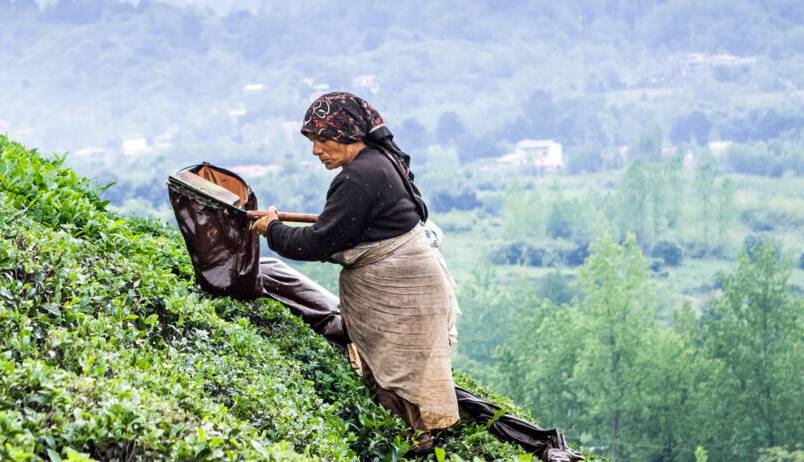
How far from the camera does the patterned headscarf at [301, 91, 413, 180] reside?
16.8 feet

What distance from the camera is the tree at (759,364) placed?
116ft

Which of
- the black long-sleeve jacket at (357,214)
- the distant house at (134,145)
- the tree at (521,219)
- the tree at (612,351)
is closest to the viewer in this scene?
the black long-sleeve jacket at (357,214)

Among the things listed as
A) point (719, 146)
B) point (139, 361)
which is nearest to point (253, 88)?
point (719, 146)

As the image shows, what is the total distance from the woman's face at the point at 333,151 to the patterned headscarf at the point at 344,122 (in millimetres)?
33

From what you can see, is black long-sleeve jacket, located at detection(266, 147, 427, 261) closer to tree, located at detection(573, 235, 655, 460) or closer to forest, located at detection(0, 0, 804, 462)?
forest, located at detection(0, 0, 804, 462)

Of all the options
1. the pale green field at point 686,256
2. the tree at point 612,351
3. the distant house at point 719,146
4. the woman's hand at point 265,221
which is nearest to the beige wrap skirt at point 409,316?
the woman's hand at point 265,221

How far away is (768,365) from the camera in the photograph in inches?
1425

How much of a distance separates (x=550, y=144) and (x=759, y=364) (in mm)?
91108

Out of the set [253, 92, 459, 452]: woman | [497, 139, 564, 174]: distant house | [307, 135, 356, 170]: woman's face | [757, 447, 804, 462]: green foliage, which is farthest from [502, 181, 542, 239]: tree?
[307, 135, 356, 170]: woman's face

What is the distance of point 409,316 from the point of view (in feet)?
17.2

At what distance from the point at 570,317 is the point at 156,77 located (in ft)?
370

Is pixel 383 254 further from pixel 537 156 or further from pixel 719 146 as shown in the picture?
pixel 719 146

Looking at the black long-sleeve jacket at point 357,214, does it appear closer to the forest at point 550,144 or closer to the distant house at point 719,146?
the forest at point 550,144

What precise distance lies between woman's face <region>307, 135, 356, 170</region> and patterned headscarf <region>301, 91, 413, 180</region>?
3cm
